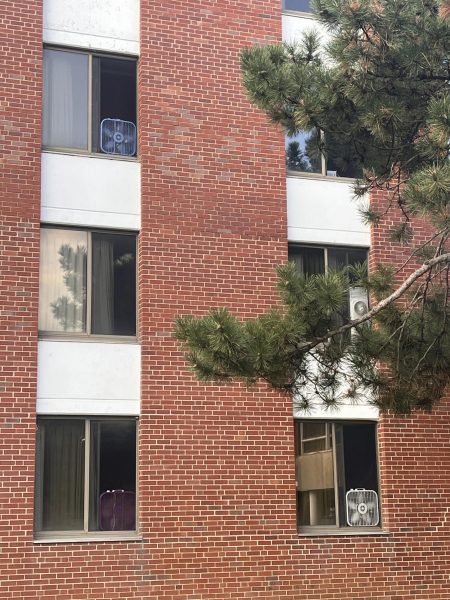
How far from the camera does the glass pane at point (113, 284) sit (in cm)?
1470

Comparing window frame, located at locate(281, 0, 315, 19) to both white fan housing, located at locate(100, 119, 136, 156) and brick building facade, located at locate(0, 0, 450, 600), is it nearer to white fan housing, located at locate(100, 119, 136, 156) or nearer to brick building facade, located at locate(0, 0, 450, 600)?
brick building facade, located at locate(0, 0, 450, 600)

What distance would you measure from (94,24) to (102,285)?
395 centimetres

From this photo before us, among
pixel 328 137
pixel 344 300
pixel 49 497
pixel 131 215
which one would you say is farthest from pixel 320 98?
pixel 49 497

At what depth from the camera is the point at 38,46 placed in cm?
1475

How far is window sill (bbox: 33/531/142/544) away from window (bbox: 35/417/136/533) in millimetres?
75

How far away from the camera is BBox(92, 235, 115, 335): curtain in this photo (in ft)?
48.1

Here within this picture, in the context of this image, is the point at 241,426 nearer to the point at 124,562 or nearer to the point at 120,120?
the point at 124,562

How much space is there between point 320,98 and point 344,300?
7.35 ft

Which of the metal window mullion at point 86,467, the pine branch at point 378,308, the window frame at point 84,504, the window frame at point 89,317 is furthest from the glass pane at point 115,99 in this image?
the pine branch at point 378,308

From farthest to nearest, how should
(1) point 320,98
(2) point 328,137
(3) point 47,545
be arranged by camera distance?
1. (3) point 47,545
2. (2) point 328,137
3. (1) point 320,98

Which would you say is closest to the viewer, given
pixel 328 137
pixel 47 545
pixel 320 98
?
pixel 320 98

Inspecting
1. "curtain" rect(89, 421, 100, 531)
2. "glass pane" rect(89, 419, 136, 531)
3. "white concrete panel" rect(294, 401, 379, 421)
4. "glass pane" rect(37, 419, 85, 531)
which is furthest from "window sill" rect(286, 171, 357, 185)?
"glass pane" rect(37, 419, 85, 531)

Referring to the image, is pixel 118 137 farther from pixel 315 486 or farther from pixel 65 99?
pixel 315 486

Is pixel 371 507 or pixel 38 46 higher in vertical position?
pixel 38 46
